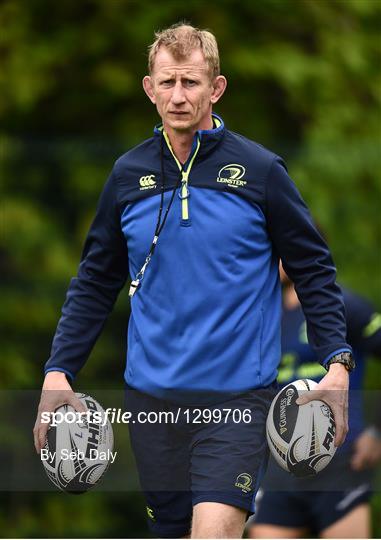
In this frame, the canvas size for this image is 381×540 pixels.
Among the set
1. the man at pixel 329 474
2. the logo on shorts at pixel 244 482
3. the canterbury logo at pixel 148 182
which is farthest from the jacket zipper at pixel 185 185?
the man at pixel 329 474

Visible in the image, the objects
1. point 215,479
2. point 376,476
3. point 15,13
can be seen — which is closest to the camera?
point 215,479

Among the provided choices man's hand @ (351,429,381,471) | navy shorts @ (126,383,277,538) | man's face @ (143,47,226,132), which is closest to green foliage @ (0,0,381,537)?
man's hand @ (351,429,381,471)

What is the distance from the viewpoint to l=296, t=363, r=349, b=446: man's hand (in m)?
4.36

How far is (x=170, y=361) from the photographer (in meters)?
4.51

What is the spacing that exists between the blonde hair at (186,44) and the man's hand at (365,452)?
2948mm

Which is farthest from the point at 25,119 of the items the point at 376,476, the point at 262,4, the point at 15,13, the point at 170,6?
the point at 376,476

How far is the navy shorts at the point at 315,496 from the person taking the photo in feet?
22.2

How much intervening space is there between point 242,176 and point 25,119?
6.52 meters

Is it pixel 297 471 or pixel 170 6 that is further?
pixel 170 6

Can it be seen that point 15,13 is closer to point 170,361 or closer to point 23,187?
point 23,187

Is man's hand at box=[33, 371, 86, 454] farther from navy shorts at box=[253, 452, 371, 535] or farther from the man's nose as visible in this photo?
navy shorts at box=[253, 452, 371, 535]

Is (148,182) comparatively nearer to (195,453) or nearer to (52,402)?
(52,402)

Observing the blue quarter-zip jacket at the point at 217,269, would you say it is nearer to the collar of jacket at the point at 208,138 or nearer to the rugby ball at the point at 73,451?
the collar of jacket at the point at 208,138

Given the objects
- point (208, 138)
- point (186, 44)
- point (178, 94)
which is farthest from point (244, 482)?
point (186, 44)
